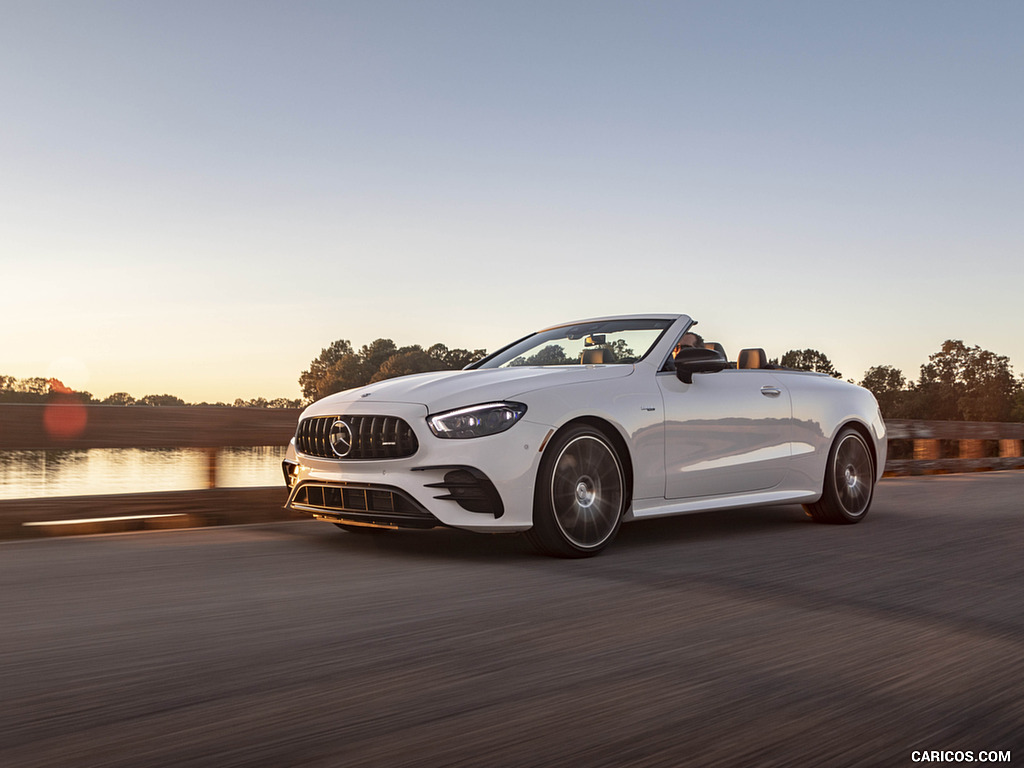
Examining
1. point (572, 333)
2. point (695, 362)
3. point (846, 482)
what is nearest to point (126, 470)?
point (572, 333)

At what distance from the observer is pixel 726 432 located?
6.76 metres

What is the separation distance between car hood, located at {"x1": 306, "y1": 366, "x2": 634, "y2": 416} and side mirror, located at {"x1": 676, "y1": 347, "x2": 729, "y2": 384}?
1.40 feet

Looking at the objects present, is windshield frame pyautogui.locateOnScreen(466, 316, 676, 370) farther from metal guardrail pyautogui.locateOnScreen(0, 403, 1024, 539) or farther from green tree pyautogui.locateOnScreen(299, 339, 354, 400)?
green tree pyautogui.locateOnScreen(299, 339, 354, 400)

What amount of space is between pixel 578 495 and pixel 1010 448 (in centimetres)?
1502

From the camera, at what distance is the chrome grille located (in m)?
5.46

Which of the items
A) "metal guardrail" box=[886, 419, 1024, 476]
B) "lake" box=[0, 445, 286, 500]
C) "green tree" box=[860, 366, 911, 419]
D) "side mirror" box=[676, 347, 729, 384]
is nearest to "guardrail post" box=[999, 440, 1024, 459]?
"metal guardrail" box=[886, 419, 1024, 476]

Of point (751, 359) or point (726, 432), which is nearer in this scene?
point (726, 432)

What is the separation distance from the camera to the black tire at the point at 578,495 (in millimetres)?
5535

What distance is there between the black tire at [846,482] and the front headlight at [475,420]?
3377 millimetres

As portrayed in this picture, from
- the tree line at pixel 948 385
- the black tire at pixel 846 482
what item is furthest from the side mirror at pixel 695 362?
the tree line at pixel 948 385

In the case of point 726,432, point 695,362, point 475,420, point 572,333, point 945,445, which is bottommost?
point 945,445

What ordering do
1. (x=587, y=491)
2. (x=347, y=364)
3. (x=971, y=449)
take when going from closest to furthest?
(x=587, y=491) → (x=971, y=449) → (x=347, y=364)

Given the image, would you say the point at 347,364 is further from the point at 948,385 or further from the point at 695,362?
the point at 695,362

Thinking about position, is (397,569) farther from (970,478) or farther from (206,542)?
(970,478)
